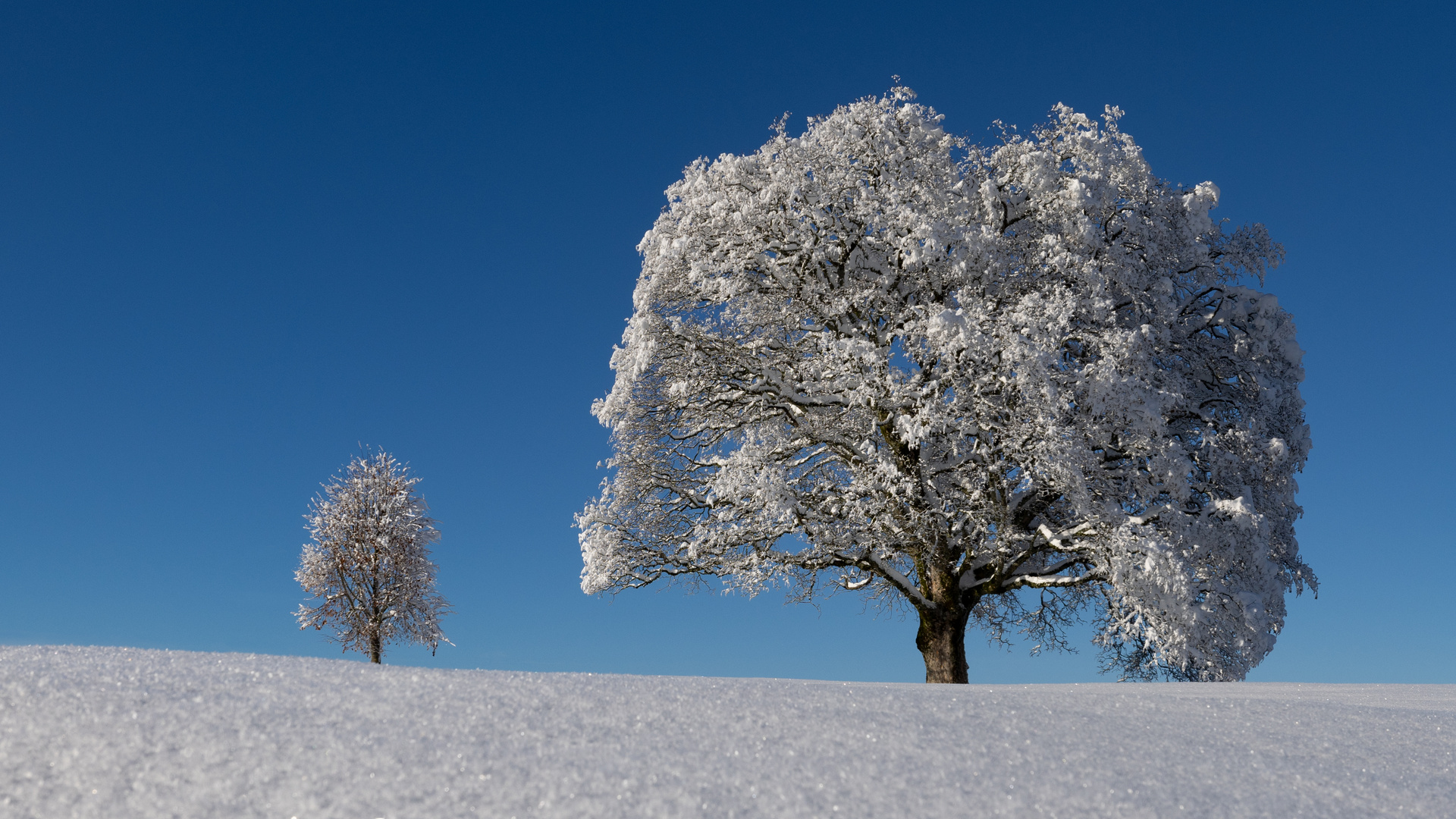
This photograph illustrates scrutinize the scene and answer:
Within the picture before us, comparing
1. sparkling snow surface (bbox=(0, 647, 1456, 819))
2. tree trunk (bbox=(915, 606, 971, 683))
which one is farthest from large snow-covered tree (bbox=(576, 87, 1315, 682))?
sparkling snow surface (bbox=(0, 647, 1456, 819))

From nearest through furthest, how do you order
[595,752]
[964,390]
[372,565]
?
[595,752] < [964,390] < [372,565]

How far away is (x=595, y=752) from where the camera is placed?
9.02 ft

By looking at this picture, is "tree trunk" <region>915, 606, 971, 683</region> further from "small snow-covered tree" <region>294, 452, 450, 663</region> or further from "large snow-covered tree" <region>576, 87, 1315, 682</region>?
"small snow-covered tree" <region>294, 452, 450, 663</region>

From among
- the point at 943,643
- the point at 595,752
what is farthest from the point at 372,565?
the point at 595,752

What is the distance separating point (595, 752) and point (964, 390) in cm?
1013

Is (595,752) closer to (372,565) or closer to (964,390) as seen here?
(964,390)

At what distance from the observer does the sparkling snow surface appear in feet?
8.01

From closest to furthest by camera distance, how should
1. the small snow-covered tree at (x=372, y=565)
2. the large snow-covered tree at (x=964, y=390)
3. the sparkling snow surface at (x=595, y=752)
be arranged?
the sparkling snow surface at (x=595, y=752) < the large snow-covered tree at (x=964, y=390) < the small snow-covered tree at (x=372, y=565)

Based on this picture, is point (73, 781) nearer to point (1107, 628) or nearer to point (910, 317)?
point (910, 317)

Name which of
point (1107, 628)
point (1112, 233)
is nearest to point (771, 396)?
point (1112, 233)

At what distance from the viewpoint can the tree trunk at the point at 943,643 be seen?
44.7 ft

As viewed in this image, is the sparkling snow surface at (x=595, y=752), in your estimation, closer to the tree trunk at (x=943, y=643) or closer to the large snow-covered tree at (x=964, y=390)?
the large snow-covered tree at (x=964, y=390)

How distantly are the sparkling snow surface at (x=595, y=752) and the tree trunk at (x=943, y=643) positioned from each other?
989cm

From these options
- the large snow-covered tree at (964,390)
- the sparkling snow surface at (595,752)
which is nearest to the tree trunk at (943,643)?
the large snow-covered tree at (964,390)
